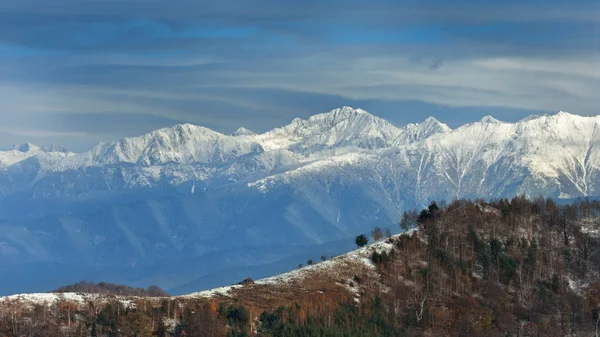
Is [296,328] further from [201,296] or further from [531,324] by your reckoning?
[531,324]

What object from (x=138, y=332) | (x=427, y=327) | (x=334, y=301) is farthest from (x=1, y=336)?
(x=427, y=327)

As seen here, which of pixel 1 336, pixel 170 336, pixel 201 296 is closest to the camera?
pixel 1 336

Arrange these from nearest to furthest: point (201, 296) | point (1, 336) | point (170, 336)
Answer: point (1, 336) → point (170, 336) → point (201, 296)

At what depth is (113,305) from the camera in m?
167

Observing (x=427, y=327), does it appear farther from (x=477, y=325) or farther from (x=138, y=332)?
(x=138, y=332)

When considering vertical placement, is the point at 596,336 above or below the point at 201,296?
below

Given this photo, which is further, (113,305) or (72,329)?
(113,305)

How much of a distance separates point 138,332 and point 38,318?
17607 mm

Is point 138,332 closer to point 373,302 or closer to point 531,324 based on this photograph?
point 373,302

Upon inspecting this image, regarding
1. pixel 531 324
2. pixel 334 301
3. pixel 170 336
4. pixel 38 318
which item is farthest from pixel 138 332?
pixel 531 324

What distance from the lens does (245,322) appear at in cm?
16850

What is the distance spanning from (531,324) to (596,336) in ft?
45.2

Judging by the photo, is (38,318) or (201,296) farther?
(201,296)

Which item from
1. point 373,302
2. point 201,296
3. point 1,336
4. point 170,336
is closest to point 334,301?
point 373,302
